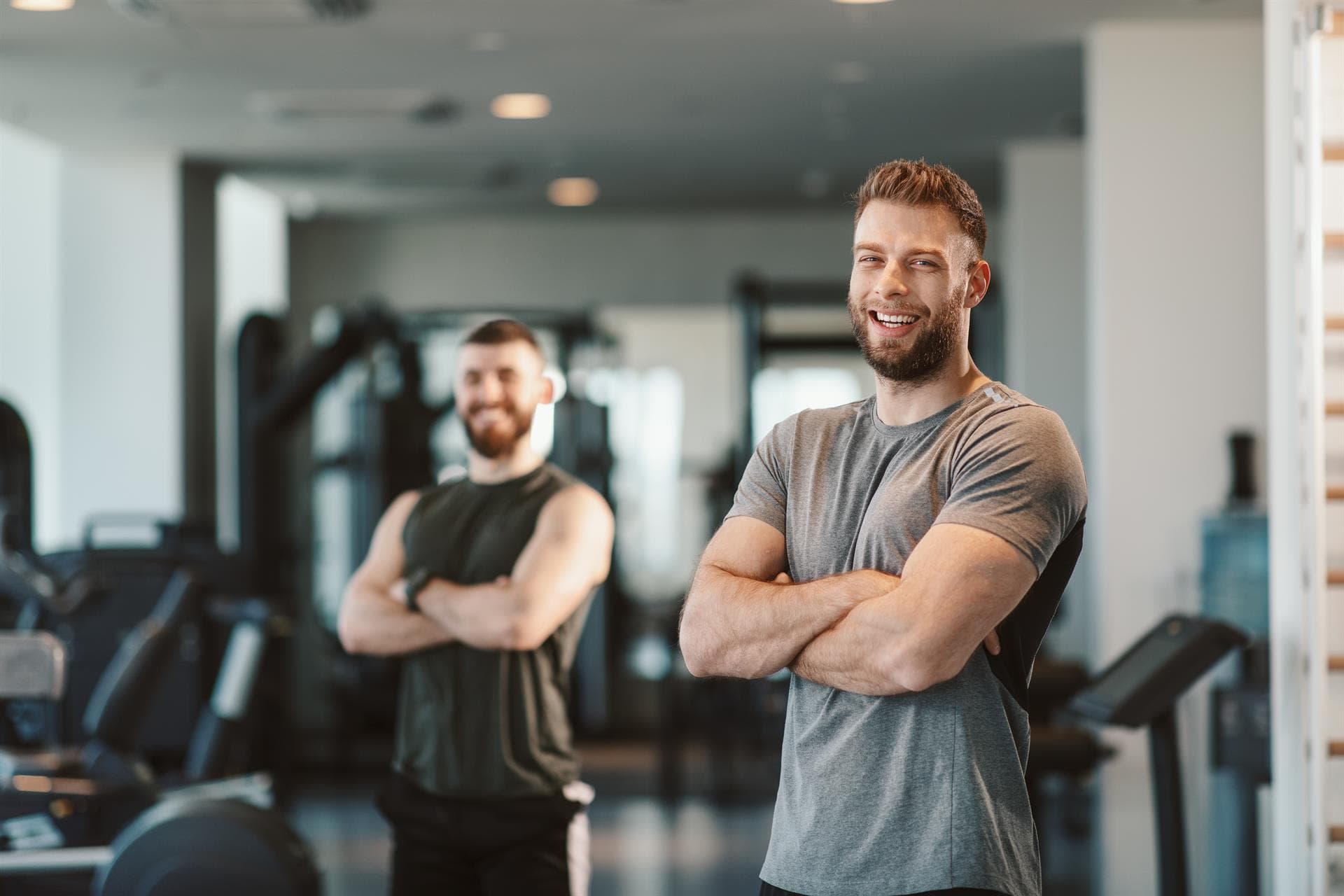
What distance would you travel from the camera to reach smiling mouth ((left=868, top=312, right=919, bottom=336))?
1.86m

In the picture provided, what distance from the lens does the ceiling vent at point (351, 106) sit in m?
6.10

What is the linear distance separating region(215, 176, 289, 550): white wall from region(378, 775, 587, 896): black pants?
453cm

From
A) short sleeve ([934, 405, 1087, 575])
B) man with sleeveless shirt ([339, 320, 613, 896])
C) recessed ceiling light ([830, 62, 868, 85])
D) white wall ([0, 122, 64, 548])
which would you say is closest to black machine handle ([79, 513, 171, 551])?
white wall ([0, 122, 64, 548])

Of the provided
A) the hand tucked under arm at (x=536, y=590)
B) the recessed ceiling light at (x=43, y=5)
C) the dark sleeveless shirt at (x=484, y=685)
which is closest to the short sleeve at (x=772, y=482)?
the hand tucked under arm at (x=536, y=590)

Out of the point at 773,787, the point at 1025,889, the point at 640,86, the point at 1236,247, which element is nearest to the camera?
the point at 1025,889

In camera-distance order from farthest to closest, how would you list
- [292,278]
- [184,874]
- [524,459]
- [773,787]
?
[292,278]
[773,787]
[524,459]
[184,874]

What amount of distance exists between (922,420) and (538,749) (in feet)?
3.90

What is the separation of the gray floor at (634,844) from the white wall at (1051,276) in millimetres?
2050

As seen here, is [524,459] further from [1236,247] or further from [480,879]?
[1236,247]

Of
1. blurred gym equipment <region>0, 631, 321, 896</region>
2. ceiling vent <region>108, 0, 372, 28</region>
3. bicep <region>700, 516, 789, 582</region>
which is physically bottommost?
blurred gym equipment <region>0, 631, 321, 896</region>

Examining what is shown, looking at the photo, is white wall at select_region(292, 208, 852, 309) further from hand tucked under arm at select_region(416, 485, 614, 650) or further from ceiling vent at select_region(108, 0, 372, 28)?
hand tucked under arm at select_region(416, 485, 614, 650)

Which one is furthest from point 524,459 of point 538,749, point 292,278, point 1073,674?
point 292,278

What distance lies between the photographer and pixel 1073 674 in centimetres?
557

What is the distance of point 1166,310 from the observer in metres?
5.27
